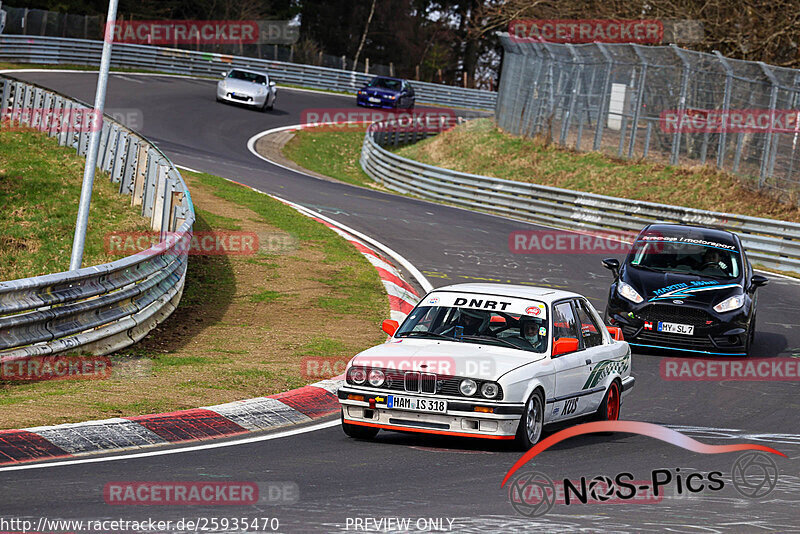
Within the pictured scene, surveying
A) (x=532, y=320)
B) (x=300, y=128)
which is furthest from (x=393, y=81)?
(x=532, y=320)

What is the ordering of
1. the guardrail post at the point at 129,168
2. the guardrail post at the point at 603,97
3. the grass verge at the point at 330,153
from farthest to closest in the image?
the grass verge at the point at 330,153 → the guardrail post at the point at 603,97 → the guardrail post at the point at 129,168

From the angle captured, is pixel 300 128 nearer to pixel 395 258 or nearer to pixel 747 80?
pixel 747 80

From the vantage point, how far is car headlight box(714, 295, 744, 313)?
14664 millimetres

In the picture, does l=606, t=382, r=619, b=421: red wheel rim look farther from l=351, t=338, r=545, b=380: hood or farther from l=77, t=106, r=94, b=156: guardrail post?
l=77, t=106, r=94, b=156: guardrail post

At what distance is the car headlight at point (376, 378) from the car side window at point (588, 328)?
224 centimetres

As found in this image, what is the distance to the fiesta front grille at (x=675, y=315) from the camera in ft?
48.0

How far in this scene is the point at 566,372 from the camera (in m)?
9.54

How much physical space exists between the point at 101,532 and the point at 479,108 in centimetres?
6466

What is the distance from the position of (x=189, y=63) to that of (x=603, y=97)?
93.7ft

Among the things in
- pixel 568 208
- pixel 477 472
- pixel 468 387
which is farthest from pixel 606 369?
pixel 568 208
